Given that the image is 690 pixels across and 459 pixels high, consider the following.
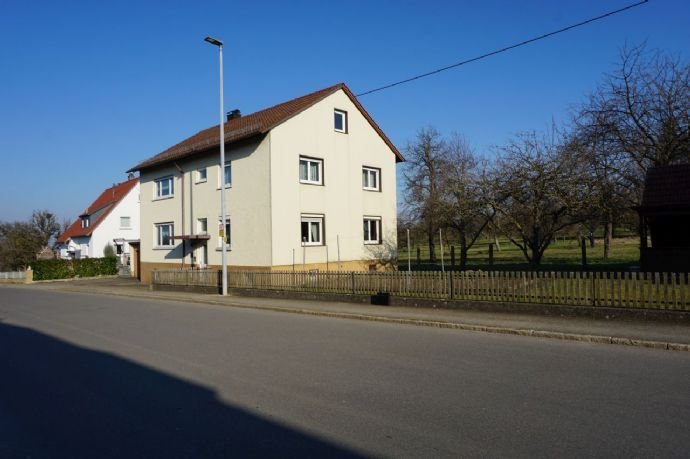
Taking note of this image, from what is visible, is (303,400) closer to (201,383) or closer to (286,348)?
(201,383)

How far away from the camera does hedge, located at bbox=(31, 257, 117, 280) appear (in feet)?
128

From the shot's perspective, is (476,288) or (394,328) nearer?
(394,328)

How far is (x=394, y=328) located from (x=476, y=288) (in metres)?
2.89

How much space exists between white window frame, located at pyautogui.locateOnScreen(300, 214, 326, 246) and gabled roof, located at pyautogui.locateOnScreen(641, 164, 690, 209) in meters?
13.3

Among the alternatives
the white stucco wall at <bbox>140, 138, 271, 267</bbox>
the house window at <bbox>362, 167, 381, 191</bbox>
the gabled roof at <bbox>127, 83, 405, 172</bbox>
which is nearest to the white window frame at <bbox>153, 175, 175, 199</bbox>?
the white stucco wall at <bbox>140, 138, 271, 267</bbox>

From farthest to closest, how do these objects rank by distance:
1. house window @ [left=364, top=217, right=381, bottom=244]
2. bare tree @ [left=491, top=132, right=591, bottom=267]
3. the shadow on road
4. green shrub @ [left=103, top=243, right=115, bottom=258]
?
green shrub @ [left=103, top=243, right=115, bottom=258]
house window @ [left=364, top=217, right=381, bottom=244]
bare tree @ [left=491, top=132, right=591, bottom=267]
the shadow on road

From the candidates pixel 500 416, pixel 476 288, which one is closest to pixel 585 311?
pixel 476 288

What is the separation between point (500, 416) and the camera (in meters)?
5.39

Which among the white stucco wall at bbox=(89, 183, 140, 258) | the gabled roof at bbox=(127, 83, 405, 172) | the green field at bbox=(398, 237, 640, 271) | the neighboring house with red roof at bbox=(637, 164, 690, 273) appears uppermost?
the gabled roof at bbox=(127, 83, 405, 172)

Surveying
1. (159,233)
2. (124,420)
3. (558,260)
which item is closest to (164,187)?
(159,233)

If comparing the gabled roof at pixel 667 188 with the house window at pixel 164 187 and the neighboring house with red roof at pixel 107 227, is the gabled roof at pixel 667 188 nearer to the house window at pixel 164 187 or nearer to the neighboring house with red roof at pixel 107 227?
the house window at pixel 164 187

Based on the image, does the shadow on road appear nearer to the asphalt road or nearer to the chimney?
the asphalt road

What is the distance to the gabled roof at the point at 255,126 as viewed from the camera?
24094mm

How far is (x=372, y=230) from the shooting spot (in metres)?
28.7
